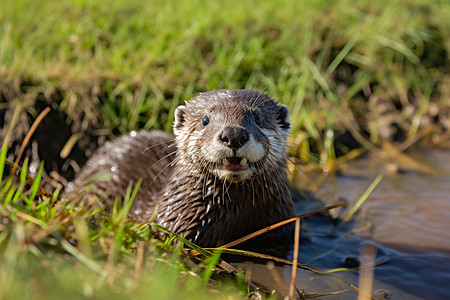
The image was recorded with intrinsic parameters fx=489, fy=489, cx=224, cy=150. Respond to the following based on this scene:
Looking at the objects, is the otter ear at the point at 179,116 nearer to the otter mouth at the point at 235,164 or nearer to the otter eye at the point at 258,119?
the otter eye at the point at 258,119

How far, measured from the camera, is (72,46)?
4.07 m

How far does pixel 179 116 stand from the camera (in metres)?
2.57

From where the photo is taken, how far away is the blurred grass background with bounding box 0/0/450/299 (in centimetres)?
364

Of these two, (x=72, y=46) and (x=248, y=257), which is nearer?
(x=248, y=257)

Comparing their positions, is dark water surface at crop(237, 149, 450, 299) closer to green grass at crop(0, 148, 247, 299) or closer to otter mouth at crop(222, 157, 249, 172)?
otter mouth at crop(222, 157, 249, 172)

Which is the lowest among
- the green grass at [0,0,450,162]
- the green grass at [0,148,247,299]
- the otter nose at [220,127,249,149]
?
the green grass at [0,148,247,299]

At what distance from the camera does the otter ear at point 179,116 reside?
2564 millimetres

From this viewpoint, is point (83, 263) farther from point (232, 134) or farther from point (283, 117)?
point (283, 117)

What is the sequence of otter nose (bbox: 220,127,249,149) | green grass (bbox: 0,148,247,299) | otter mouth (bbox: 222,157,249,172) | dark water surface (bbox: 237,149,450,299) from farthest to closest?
dark water surface (bbox: 237,149,450,299), otter mouth (bbox: 222,157,249,172), otter nose (bbox: 220,127,249,149), green grass (bbox: 0,148,247,299)

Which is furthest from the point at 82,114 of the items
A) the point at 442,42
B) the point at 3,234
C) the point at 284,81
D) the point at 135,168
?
the point at 442,42

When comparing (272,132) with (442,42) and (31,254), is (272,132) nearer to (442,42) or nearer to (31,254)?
(31,254)

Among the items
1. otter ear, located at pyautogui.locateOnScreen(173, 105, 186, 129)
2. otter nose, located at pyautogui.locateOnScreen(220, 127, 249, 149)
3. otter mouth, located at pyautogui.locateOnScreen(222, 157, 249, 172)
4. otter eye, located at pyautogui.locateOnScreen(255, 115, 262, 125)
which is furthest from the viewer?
otter ear, located at pyautogui.locateOnScreen(173, 105, 186, 129)

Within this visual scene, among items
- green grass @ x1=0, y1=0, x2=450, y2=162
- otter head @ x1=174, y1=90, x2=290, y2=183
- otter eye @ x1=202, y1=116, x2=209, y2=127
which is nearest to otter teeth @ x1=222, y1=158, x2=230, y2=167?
otter head @ x1=174, y1=90, x2=290, y2=183

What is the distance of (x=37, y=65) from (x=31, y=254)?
2571mm
